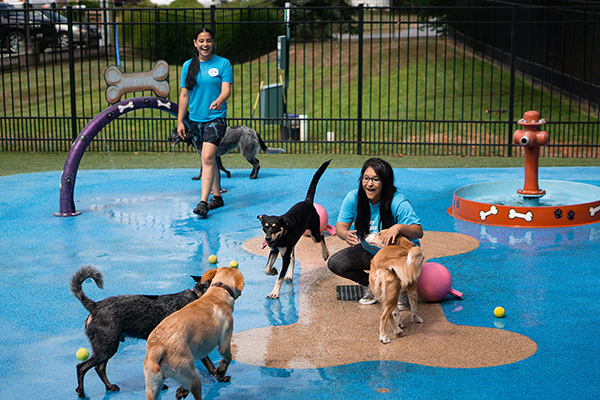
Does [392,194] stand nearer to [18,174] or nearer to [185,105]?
[185,105]

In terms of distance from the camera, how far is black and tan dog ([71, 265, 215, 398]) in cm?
422

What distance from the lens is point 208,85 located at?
29.2 feet

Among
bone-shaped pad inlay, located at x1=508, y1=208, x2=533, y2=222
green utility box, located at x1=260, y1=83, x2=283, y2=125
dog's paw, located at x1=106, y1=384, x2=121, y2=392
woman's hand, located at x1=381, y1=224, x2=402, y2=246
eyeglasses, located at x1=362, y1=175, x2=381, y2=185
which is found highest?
green utility box, located at x1=260, y1=83, x2=283, y2=125

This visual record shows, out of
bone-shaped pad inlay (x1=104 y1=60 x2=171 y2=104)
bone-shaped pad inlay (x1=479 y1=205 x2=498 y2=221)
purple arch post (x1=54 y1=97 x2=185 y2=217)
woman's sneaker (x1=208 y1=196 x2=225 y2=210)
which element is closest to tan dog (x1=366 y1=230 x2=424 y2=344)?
bone-shaped pad inlay (x1=479 y1=205 x2=498 y2=221)

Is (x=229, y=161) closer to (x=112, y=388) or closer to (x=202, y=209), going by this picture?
(x=202, y=209)

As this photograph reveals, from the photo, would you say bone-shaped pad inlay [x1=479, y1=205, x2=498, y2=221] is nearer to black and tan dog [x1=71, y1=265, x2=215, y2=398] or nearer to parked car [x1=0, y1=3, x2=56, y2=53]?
black and tan dog [x1=71, y1=265, x2=215, y2=398]

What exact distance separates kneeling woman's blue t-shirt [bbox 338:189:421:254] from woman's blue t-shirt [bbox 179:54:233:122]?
3.72m

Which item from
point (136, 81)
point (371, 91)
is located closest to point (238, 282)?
point (136, 81)

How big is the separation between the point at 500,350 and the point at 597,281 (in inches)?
81.8

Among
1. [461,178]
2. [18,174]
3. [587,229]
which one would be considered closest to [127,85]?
[18,174]

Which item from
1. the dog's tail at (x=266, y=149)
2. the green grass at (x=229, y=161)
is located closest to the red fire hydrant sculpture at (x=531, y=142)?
the green grass at (x=229, y=161)

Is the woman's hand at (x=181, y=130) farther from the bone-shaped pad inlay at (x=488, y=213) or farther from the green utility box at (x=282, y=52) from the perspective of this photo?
the green utility box at (x=282, y=52)

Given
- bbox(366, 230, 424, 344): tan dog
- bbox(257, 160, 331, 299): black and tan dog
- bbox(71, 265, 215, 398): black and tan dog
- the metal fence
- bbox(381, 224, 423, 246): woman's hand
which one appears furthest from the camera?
the metal fence

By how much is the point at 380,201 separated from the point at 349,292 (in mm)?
1036
